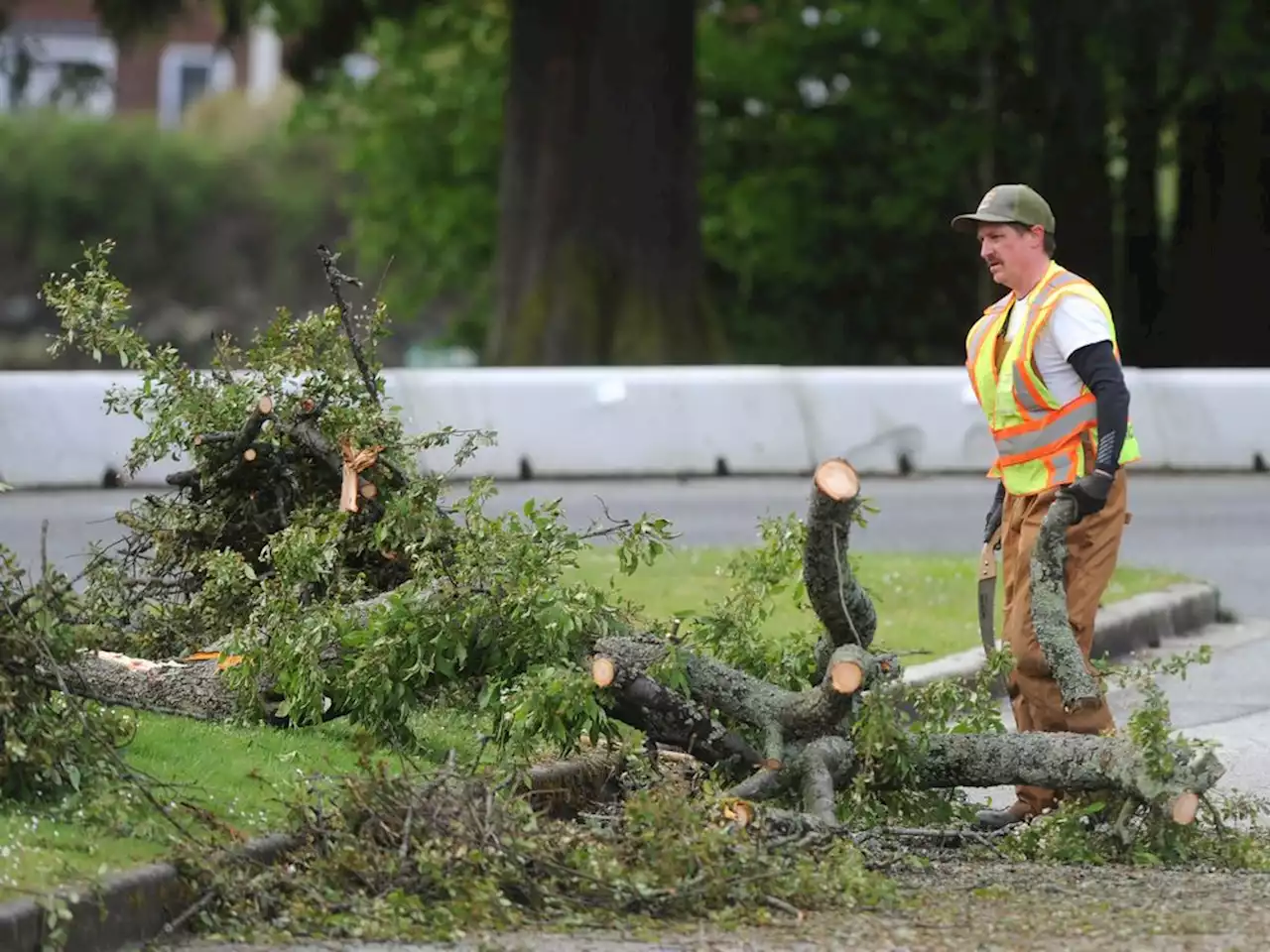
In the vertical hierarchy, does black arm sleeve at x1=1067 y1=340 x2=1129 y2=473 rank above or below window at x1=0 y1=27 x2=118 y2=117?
below

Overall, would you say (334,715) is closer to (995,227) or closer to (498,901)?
(498,901)

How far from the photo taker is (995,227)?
757cm

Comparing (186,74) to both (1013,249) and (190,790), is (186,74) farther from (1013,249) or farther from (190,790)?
(190,790)

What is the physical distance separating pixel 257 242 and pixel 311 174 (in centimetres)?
152

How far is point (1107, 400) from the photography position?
7.25 meters

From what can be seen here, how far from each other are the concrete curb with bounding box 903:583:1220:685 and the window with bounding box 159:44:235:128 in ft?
135

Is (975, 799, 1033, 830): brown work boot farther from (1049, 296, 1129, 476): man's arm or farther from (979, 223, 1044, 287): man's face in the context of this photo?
(979, 223, 1044, 287): man's face

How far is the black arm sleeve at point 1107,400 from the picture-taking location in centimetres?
723

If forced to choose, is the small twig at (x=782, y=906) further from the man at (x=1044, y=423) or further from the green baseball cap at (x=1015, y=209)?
the green baseball cap at (x=1015, y=209)

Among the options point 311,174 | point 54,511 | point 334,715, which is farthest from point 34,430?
point 311,174

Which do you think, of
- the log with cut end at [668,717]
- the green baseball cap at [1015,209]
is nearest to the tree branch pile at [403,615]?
the log with cut end at [668,717]

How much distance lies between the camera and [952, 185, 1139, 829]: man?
23.9 ft

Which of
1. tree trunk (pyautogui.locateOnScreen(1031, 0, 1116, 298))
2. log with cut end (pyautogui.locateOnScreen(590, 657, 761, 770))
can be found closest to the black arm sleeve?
log with cut end (pyautogui.locateOnScreen(590, 657, 761, 770))

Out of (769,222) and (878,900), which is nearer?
(878,900)
